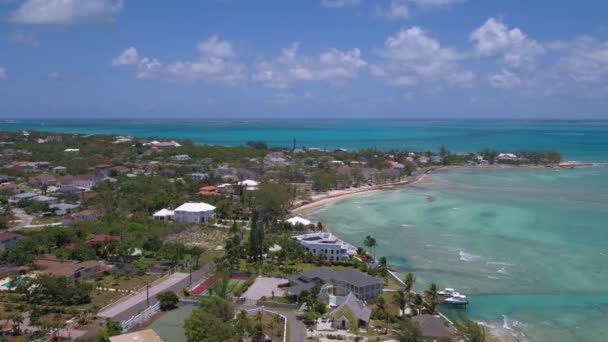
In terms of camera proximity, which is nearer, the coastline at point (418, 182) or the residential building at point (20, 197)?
the coastline at point (418, 182)

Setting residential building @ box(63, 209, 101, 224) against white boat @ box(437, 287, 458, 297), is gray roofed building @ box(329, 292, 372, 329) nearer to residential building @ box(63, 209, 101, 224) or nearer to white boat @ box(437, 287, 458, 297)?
white boat @ box(437, 287, 458, 297)

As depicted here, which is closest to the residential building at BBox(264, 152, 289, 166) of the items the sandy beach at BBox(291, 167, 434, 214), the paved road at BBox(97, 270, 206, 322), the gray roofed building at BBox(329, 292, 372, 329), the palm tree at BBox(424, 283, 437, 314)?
the sandy beach at BBox(291, 167, 434, 214)

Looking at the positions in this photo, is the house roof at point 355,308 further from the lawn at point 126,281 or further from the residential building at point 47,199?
the residential building at point 47,199

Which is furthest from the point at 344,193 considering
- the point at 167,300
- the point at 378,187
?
the point at 167,300

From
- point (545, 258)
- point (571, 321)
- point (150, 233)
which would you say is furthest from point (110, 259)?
point (545, 258)

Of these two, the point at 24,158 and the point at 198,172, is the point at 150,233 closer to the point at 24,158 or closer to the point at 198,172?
the point at 198,172

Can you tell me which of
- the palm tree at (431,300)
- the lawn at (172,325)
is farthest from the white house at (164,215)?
the palm tree at (431,300)

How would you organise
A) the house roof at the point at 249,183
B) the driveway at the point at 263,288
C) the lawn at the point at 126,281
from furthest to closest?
the house roof at the point at 249,183, the lawn at the point at 126,281, the driveway at the point at 263,288

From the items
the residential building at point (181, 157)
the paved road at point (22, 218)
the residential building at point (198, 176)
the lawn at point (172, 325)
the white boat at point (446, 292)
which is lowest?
the lawn at point (172, 325)
